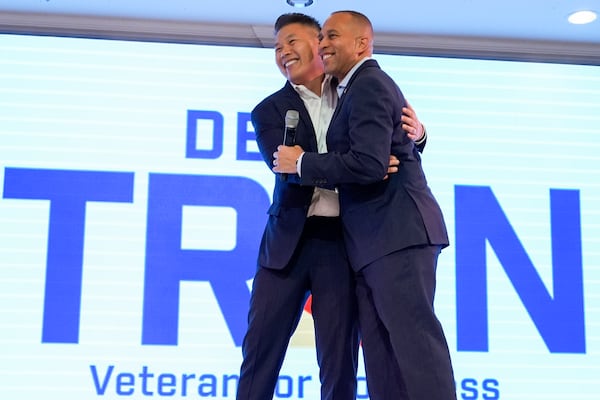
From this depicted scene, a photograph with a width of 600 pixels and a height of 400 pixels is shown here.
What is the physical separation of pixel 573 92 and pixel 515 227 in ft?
3.24

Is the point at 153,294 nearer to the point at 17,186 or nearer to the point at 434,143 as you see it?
the point at 17,186

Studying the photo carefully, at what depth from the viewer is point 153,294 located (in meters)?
4.37

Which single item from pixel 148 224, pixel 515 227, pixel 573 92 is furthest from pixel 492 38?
pixel 148 224

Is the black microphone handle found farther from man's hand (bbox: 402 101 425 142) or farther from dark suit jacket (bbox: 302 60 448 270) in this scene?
man's hand (bbox: 402 101 425 142)

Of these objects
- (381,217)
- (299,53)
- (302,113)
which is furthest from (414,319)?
(299,53)

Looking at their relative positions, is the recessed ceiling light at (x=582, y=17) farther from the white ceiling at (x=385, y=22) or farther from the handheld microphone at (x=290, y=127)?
the handheld microphone at (x=290, y=127)

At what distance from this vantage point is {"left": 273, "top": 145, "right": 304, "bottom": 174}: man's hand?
2.55 metres

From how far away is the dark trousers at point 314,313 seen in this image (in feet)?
8.76

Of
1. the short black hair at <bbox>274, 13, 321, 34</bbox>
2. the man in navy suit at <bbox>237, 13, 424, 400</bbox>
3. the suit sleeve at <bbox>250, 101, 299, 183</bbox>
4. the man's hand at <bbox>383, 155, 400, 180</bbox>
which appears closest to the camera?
the man's hand at <bbox>383, 155, 400, 180</bbox>

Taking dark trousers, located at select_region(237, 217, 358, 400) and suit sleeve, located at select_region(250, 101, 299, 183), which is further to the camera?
suit sleeve, located at select_region(250, 101, 299, 183)

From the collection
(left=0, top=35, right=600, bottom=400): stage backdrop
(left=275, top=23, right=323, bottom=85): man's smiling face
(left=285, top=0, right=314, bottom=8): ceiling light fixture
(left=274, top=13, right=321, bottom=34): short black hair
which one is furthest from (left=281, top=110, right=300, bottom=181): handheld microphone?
(left=0, top=35, right=600, bottom=400): stage backdrop

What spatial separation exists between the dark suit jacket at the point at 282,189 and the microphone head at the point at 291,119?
162 mm

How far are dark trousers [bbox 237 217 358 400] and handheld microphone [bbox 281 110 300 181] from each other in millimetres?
308

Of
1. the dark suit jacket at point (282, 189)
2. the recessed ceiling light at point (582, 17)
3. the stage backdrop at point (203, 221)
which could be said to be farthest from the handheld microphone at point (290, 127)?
the recessed ceiling light at point (582, 17)
